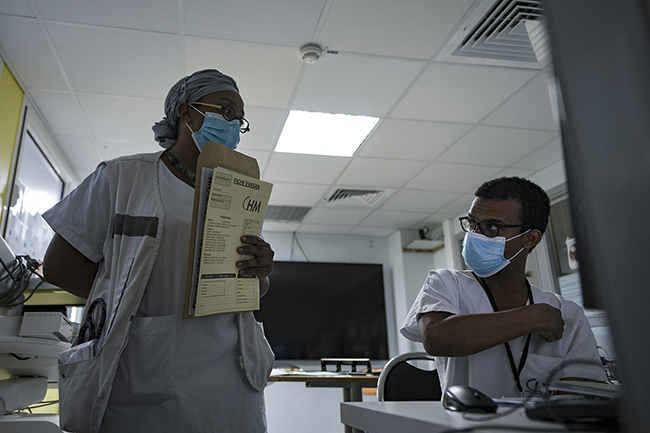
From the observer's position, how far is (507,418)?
528 millimetres

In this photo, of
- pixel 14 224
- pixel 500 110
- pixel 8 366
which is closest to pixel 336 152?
pixel 500 110

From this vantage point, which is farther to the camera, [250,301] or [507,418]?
[250,301]

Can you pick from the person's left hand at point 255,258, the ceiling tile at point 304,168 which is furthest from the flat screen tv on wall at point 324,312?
the person's left hand at point 255,258

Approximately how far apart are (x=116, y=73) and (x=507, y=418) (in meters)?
3.03

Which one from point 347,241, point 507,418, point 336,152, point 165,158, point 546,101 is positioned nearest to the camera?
point 507,418

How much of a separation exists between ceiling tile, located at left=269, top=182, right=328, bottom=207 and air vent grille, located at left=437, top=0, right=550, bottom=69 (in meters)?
2.37

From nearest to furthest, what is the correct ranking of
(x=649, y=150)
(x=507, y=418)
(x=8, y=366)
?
(x=649, y=150)
(x=507, y=418)
(x=8, y=366)

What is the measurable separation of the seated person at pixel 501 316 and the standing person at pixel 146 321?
1.54 ft

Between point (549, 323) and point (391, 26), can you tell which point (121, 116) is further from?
point (549, 323)

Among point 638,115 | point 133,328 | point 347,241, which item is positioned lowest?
point 133,328

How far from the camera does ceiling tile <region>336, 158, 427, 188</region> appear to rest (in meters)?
4.27

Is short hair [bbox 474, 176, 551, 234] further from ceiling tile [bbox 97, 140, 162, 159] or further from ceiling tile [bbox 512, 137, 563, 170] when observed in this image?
ceiling tile [bbox 97, 140, 162, 159]

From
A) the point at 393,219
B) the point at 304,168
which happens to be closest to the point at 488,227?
the point at 304,168

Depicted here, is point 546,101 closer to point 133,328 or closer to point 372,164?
point 372,164
